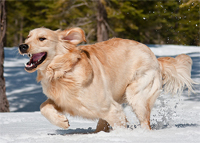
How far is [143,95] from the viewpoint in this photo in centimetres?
493

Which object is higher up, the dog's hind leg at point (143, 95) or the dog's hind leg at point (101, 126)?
the dog's hind leg at point (143, 95)

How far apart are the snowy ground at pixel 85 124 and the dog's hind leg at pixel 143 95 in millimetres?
228

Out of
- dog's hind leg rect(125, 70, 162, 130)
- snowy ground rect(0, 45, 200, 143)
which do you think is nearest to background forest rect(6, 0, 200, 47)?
snowy ground rect(0, 45, 200, 143)

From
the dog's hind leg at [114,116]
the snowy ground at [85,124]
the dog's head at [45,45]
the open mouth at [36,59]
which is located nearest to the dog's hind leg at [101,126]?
the snowy ground at [85,124]

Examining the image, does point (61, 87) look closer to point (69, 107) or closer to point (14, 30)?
point (69, 107)

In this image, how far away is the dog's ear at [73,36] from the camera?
414 cm

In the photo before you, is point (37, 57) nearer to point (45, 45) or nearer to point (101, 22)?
point (45, 45)

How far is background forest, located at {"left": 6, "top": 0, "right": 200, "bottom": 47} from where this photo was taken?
1933cm

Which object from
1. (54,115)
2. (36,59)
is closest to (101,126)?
(54,115)

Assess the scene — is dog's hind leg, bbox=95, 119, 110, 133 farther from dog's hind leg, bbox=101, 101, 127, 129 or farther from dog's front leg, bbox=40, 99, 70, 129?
dog's front leg, bbox=40, 99, 70, 129

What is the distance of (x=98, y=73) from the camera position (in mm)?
4332

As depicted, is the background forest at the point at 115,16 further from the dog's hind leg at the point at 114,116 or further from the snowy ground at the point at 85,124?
the dog's hind leg at the point at 114,116

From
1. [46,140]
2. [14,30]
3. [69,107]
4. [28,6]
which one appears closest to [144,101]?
[69,107]

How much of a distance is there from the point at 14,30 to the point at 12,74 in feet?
79.6
